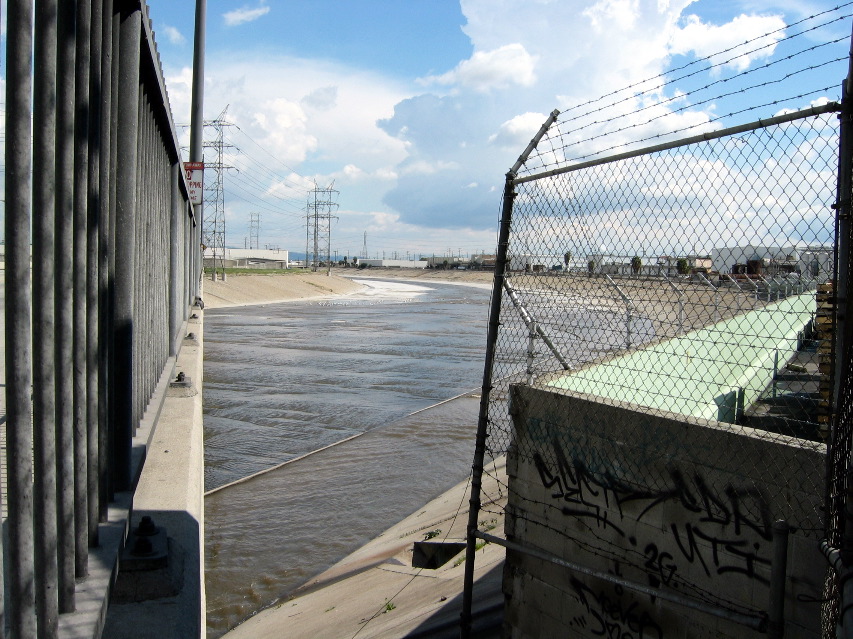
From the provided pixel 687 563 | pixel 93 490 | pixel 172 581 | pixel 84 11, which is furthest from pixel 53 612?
pixel 687 563

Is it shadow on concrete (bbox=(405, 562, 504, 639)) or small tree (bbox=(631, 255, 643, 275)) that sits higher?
small tree (bbox=(631, 255, 643, 275))

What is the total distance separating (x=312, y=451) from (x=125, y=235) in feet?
27.7

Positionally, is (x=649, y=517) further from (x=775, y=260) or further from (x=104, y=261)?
(x=104, y=261)

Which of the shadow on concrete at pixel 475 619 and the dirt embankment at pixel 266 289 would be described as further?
the dirt embankment at pixel 266 289

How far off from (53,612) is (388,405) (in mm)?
13875

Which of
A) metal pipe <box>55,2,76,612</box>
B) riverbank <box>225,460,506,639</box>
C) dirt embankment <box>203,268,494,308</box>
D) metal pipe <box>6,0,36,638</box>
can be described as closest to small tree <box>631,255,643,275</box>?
riverbank <box>225,460,506,639</box>

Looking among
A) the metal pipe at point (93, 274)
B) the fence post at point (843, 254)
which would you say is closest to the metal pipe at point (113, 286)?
the metal pipe at point (93, 274)

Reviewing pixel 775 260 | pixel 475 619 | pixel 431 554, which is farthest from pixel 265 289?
pixel 775 260

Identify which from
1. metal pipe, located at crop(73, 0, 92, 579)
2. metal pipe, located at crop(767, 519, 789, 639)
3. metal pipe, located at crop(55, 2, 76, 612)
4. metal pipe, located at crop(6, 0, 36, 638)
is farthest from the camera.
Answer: metal pipe, located at crop(767, 519, 789, 639)

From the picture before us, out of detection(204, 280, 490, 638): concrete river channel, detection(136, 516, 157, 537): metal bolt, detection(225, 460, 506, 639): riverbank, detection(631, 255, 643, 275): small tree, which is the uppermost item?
detection(631, 255, 643, 275): small tree

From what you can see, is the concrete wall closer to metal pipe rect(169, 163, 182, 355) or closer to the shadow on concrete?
the shadow on concrete

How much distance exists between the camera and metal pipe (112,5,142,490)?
395 cm

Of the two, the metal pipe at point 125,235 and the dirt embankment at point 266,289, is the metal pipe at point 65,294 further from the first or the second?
the dirt embankment at point 266,289

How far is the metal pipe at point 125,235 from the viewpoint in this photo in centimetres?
395
